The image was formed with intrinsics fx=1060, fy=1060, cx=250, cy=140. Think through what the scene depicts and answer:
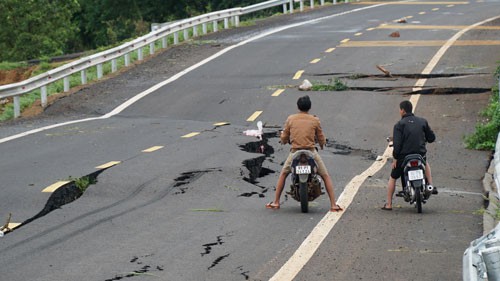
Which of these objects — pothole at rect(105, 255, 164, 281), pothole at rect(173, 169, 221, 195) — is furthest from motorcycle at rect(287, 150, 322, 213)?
pothole at rect(105, 255, 164, 281)

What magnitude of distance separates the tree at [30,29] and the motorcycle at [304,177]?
162ft

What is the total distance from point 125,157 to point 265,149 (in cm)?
292

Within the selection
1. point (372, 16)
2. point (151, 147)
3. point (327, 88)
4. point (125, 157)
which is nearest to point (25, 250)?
point (125, 157)

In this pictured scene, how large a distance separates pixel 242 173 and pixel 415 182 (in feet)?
11.6

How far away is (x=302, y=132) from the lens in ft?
47.0

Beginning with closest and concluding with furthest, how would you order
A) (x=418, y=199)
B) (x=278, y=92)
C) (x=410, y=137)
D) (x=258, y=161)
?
(x=418, y=199) < (x=410, y=137) < (x=258, y=161) < (x=278, y=92)

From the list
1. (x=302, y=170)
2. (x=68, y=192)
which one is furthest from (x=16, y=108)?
(x=302, y=170)

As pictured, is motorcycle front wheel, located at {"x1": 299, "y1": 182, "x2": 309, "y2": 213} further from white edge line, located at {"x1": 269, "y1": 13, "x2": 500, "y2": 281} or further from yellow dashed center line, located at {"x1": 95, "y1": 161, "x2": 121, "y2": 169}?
yellow dashed center line, located at {"x1": 95, "y1": 161, "x2": 121, "y2": 169}

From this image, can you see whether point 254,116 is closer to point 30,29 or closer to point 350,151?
point 350,151

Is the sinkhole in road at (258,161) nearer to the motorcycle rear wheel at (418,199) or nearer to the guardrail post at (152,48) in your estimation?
the motorcycle rear wheel at (418,199)

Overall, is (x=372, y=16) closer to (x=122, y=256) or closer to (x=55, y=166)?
(x=55, y=166)

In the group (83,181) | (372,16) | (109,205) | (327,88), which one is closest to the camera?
(109,205)

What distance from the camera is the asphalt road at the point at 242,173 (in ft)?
36.2

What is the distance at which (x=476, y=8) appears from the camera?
167 ft
